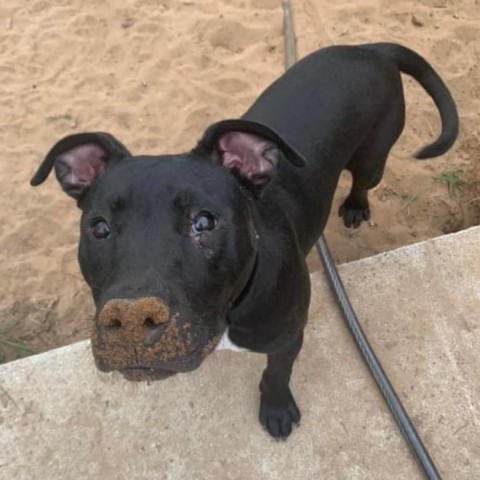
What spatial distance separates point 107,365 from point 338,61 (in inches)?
71.1

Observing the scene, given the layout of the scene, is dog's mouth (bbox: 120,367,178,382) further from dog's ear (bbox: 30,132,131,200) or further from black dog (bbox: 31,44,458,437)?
dog's ear (bbox: 30,132,131,200)

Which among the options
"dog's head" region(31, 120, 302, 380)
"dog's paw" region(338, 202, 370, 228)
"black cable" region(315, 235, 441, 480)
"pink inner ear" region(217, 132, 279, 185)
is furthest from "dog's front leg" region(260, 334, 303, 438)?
"dog's paw" region(338, 202, 370, 228)

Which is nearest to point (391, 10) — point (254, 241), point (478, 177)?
point (478, 177)

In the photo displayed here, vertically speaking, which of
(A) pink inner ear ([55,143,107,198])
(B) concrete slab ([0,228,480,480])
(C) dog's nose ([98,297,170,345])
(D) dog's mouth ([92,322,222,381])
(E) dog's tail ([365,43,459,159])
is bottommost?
(B) concrete slab ([0,228,480,480])

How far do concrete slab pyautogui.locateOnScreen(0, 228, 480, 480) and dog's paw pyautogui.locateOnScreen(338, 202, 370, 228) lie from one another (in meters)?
0.72

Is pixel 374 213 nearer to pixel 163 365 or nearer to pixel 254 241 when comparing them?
pixel 254 241

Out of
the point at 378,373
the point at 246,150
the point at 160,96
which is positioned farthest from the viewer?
the point at 160,96

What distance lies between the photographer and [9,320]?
11.9 ft

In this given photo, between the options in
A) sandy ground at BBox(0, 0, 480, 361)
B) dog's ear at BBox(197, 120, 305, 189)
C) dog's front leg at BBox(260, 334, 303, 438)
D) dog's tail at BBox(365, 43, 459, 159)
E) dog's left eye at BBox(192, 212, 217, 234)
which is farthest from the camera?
sandy ground at BBox(0, 0, 480, 361)

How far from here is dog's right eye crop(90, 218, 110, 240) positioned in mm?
1992

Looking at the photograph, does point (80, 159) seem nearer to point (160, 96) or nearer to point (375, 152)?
point (375, 152)

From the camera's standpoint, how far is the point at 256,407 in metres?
3.01

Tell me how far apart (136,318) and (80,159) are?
83 centimetres

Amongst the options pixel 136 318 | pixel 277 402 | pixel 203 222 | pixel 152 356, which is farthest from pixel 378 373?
pixel 136 318
